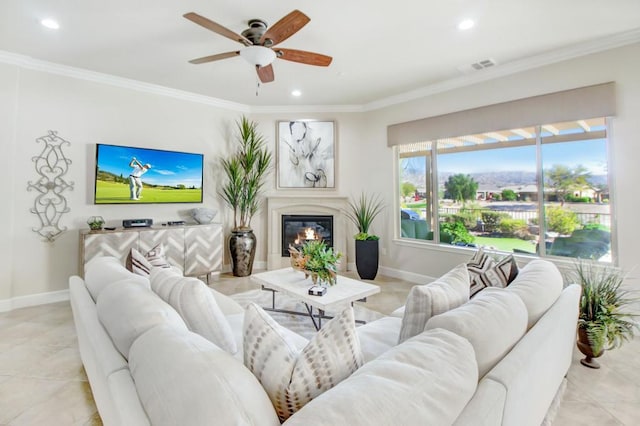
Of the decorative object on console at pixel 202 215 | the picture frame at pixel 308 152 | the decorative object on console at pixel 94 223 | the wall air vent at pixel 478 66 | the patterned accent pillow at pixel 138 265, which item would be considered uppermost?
A: the wall air vent at pixel 478 66

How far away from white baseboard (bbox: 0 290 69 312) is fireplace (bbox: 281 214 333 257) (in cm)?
299

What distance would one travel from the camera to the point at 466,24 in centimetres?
278

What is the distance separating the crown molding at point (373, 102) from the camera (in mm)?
3109

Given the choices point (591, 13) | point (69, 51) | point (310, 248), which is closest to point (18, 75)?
point (69, 51)

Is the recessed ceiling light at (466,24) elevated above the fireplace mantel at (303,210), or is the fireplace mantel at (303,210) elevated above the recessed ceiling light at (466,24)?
the recessed ceiling light at (466,24)

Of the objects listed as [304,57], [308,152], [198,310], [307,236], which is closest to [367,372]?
[198,310]

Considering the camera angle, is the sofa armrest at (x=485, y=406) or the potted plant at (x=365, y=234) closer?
the sofa armrest at (x=485, y=406)

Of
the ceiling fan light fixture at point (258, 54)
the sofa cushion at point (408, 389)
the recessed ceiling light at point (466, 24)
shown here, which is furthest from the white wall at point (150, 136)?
the sofa cushion at point (408, 389)

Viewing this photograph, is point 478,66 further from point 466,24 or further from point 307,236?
point 307,236

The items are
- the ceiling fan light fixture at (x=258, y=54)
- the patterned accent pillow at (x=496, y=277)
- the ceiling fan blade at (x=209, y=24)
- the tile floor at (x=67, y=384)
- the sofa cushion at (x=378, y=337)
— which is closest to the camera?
the sofa cushion at (x=378, y=337)

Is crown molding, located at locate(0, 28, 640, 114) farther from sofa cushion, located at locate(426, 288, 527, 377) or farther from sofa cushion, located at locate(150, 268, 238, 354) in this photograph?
sofa cushion, located at locate(150, 268, 238, 354)

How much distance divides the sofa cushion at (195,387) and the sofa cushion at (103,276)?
0.82 metres

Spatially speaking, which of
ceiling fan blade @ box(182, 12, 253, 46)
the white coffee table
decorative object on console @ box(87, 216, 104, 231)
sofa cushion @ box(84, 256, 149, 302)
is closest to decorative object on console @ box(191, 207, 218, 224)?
decorative object on console @ box(87, 216, 104, 231)

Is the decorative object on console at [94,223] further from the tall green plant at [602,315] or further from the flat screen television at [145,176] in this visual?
the tall green plant at [602,315]
